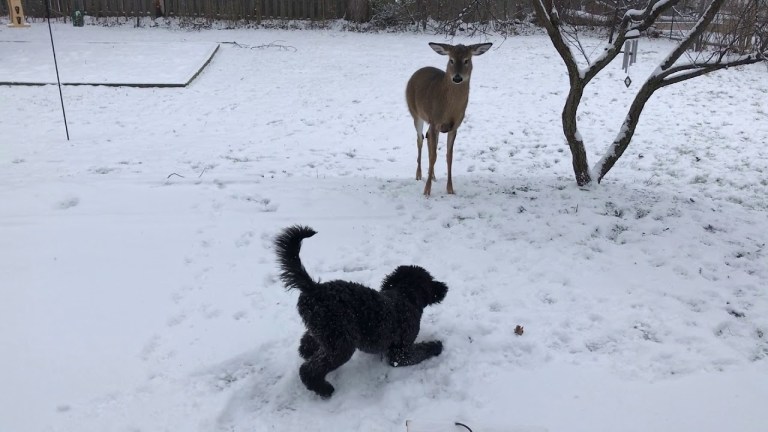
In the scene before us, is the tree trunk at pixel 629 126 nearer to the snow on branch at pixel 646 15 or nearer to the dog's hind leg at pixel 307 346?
the snow on branch at pixel 646 15

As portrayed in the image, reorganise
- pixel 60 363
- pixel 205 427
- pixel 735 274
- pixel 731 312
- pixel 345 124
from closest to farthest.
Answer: pixel 205 427 < pixel 60 363 < pixel 731 312 < pixel 735 274 < pixel 345 124

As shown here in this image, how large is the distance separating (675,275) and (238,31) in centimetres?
1754

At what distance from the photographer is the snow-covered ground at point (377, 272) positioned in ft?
9.58

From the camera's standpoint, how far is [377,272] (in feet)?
14.0

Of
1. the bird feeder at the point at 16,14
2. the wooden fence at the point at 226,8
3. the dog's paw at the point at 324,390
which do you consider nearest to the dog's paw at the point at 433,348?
the dog's paw at the point at 324,390

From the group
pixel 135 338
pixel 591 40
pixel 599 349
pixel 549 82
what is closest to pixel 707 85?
pixel 549 82

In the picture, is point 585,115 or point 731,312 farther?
point 585,115

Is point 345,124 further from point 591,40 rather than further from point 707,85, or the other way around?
point 591,40

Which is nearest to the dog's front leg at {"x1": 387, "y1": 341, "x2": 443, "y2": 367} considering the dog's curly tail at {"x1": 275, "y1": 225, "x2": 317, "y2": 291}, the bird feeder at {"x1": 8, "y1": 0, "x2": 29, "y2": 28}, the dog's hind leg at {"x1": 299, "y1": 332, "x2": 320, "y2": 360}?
the dog's hind leg at {"x1": 299, "y1": 332, "x2": 320, "y2": 360}

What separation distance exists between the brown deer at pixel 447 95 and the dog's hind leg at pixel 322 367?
3.32 meters

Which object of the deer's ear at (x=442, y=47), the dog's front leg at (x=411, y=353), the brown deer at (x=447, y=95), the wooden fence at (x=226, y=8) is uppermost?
the wooden fence at (x=226, y=8)

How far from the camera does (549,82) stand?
12.5 meters

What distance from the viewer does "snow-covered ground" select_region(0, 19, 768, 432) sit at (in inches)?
115

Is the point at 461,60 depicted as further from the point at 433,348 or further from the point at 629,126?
the point at 433,348
